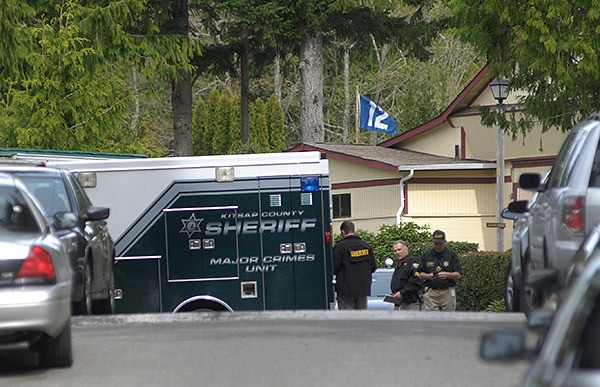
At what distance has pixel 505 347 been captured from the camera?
5281 millimetres

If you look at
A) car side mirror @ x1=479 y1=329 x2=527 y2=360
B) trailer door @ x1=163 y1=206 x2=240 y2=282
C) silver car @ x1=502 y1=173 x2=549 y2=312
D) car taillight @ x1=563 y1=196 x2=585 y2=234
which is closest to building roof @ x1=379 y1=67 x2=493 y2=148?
trailer door @ x1=163 y1=206 x2=240 y2=282

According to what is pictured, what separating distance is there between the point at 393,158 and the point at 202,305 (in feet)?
64.0

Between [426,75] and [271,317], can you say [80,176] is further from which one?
[426,75]

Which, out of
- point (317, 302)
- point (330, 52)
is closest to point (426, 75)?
point (330, 52)

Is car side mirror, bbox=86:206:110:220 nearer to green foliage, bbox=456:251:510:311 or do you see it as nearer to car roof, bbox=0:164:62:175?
car roof, bbox=0:164:62:175

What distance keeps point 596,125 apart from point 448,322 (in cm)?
454

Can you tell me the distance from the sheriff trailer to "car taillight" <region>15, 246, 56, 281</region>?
1001cm

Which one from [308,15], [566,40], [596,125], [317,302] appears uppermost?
[308,15]

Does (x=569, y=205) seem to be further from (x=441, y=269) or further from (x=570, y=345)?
(x=441, y=269)

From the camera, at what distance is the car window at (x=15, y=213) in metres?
11.0

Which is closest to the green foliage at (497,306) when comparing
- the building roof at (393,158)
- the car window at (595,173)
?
the building roof at (393,158)

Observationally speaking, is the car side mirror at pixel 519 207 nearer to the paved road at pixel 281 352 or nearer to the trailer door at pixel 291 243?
the paved road at pixel 281 352

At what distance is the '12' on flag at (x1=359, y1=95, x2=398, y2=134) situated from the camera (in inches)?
1677

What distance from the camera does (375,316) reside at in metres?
16.0
